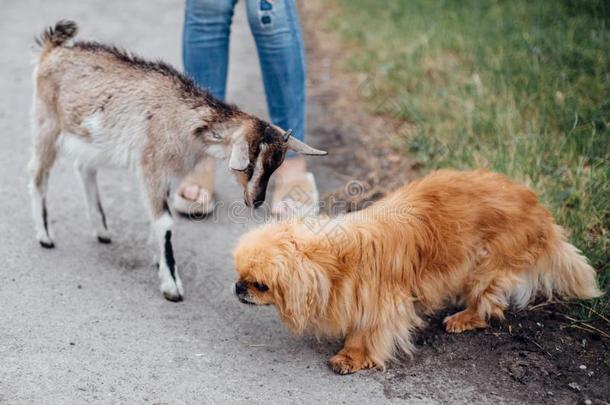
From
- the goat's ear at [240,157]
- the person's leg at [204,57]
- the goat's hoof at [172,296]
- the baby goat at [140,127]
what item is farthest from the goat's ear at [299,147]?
the goat's hoof at [172,296]

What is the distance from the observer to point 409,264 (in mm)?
3211

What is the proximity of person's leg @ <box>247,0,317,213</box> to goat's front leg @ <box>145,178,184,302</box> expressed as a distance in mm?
865

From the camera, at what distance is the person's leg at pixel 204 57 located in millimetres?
4082

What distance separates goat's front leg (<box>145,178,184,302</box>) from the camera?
366cm

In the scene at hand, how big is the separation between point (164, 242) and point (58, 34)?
1355 mm

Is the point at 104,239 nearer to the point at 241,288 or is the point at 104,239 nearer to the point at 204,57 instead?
the point at 204,57

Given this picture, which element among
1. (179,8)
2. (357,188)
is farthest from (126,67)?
(179,8)

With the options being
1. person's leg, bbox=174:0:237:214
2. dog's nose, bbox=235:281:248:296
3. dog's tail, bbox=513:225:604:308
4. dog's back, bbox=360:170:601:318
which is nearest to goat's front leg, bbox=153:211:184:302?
person's leg, bbox=174:0:237:214

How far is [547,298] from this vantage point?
361 cm

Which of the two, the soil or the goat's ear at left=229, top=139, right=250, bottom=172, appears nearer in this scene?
the soil

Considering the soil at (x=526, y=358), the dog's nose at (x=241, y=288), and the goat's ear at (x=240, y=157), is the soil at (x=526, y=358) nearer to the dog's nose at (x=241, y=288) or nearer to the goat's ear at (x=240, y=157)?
the dog's nose at (x=241, y=288)

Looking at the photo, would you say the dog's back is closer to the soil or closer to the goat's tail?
the soil

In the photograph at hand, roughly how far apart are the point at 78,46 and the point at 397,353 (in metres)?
→ 2.49

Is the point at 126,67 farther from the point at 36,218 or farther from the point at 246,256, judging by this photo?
the point at 246,256
